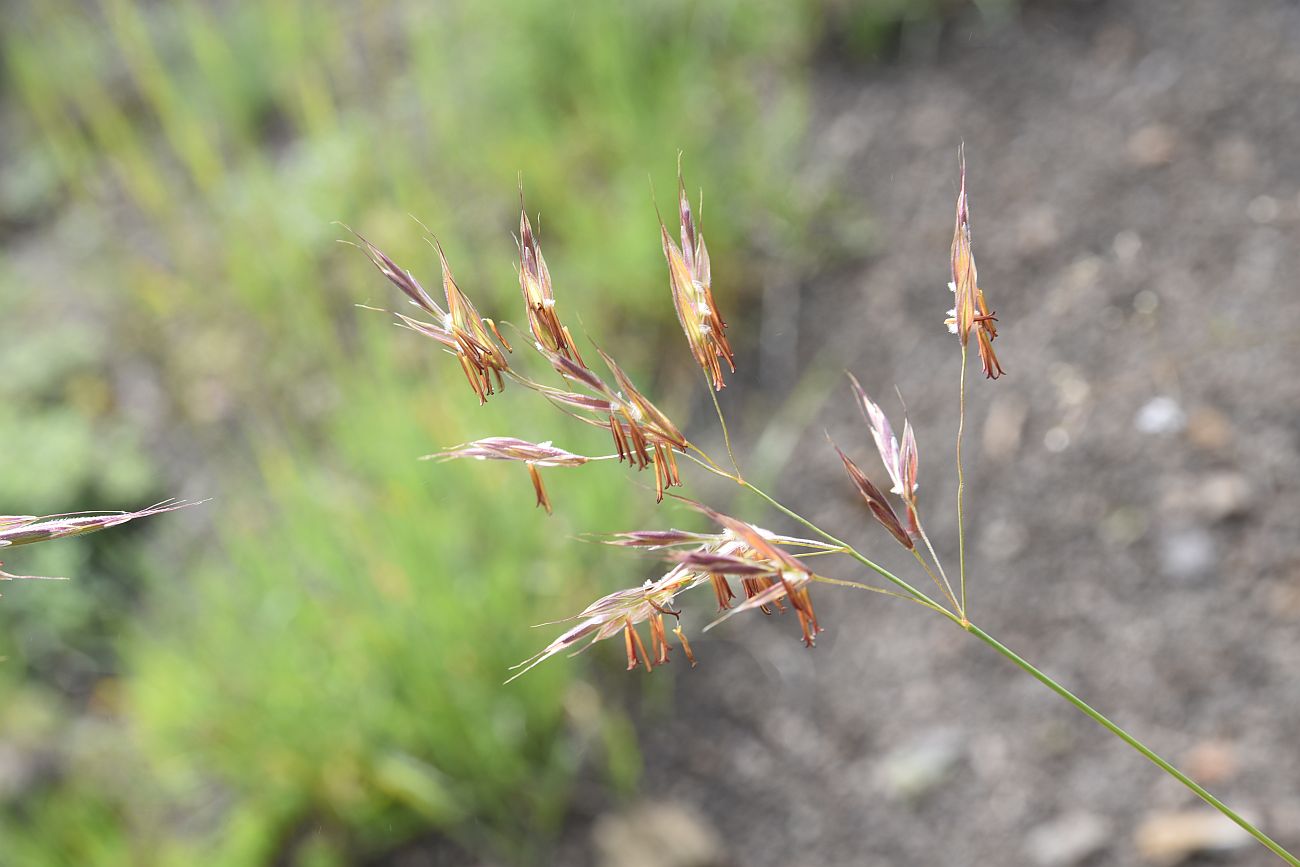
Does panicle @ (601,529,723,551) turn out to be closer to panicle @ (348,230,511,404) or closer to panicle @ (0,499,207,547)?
panicle @ (348,230,511,404)

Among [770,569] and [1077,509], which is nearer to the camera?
[770,569]

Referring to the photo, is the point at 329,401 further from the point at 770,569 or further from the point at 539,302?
the point at 770,569

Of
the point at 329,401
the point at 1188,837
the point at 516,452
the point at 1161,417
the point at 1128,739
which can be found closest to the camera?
the point at 1128,739

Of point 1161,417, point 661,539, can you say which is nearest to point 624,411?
point 661,539

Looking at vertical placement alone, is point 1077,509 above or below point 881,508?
below

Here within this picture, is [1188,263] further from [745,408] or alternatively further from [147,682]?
[147,682]

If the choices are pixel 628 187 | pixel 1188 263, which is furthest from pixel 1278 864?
pixel 628 187
